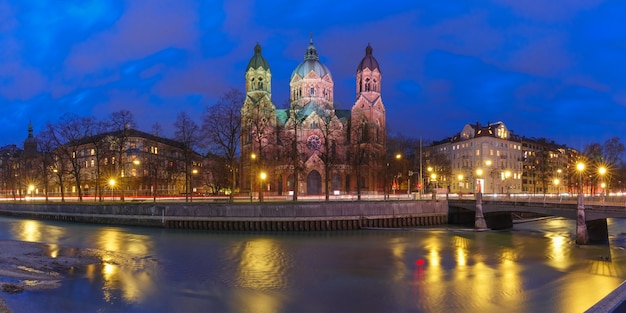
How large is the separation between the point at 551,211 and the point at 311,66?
248 feet

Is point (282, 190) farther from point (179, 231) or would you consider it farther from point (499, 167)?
point (499, 167)

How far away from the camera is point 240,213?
49469 mm

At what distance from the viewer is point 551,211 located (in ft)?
139

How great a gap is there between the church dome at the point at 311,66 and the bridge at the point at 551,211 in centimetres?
5882

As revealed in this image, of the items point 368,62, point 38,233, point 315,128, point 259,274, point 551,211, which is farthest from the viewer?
point 368,62

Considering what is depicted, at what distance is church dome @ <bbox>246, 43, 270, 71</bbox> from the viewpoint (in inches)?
4417

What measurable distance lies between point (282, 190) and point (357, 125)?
3148cm

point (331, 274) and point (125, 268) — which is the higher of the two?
point (125, 268)

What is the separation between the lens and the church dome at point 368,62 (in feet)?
363

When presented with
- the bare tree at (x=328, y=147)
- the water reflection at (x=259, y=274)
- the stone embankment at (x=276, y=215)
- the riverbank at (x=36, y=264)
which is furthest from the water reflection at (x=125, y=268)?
the bare tree at (x=328, y=147)

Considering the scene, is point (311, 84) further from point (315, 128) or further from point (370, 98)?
point (370, 98)

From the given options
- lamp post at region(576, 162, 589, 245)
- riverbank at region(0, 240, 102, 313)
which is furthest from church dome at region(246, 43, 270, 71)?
lamp post at region(576, 162, 589, 245)

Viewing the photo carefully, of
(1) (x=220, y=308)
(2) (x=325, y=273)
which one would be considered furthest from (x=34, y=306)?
(2) (x=325, y=273)

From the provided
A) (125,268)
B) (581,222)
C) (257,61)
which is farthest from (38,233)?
(257,61)
